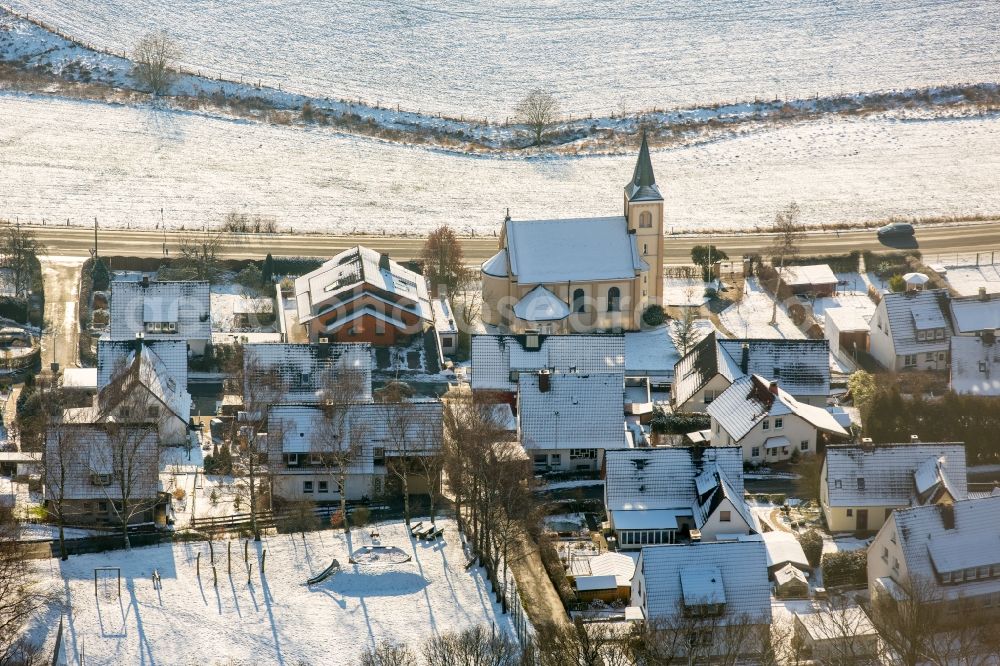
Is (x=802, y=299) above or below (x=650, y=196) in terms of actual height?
below

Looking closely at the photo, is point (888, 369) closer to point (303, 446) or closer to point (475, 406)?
point (475, 406)

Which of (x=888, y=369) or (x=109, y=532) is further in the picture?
(x=888, y=369)

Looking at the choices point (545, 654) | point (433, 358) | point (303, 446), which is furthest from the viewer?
point (433, 358)

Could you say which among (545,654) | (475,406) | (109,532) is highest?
(475,406)

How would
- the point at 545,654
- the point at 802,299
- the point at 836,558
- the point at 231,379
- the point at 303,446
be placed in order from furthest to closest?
the point at 802,299 < the point at 231,379 < the point at 303,446 < the point at 836,558 < the point at 545,654

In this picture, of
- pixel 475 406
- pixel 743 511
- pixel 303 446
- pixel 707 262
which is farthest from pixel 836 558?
pixel 707 262

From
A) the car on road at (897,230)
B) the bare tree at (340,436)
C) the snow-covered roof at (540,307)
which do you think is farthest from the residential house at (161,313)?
the car on road at (897,230)

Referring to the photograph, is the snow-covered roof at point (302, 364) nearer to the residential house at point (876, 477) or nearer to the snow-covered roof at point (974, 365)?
the residential house at point (876, 477)
